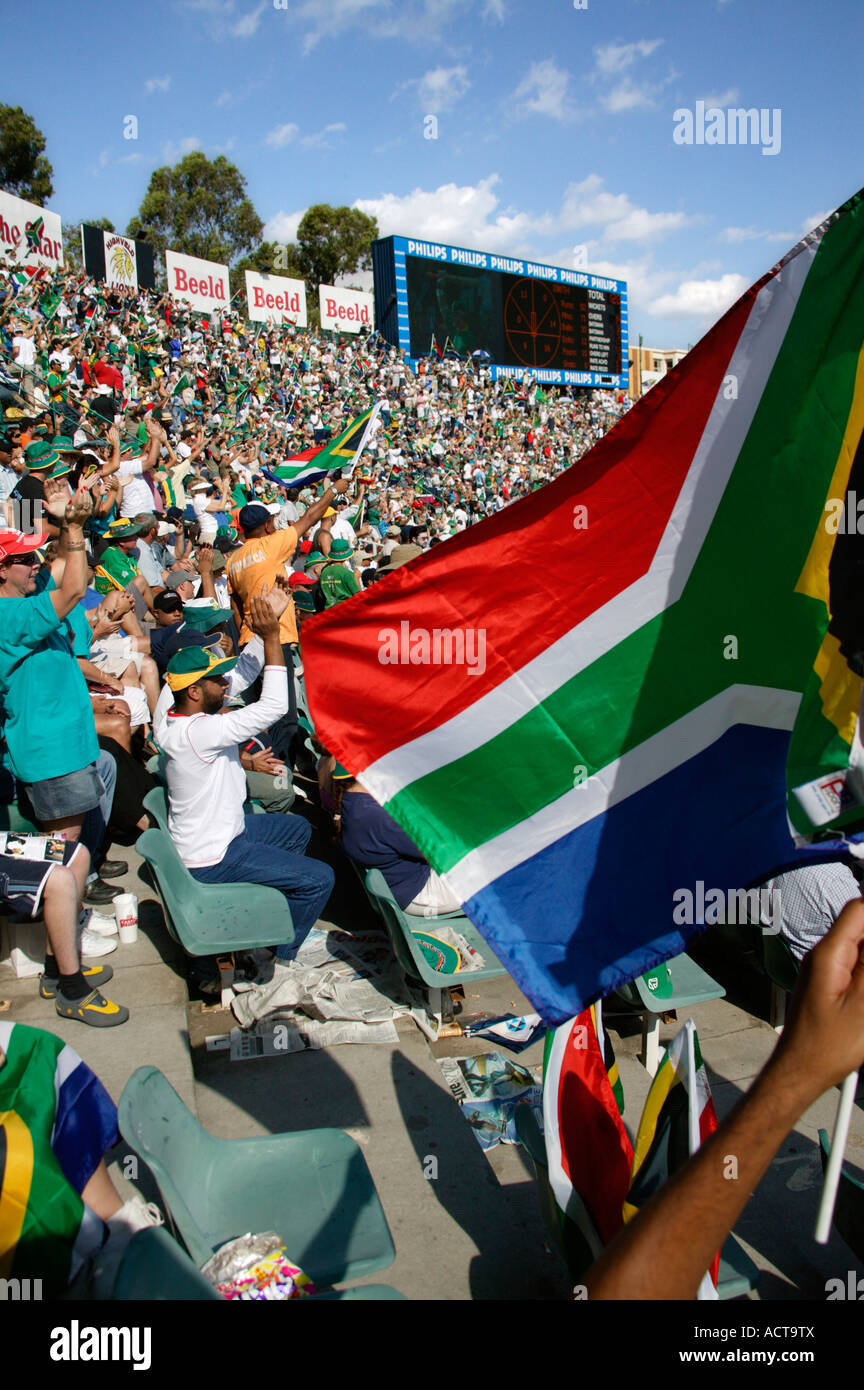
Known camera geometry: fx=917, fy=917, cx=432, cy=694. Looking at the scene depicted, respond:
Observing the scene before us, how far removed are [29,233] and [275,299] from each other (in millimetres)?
8876

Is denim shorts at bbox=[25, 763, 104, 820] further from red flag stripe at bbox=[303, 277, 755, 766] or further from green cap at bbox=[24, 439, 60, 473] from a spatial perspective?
red flag stripe at bbox=[303, 277, 755, 766]

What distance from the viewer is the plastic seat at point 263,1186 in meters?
2.31

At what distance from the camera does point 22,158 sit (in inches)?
1475

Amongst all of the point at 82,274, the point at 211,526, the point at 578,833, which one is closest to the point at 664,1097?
the point at 578,833

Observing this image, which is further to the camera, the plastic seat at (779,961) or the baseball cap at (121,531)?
the baseball cap at (121,531)

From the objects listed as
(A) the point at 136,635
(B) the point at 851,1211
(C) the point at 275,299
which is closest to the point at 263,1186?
(B) the point at 851,1211

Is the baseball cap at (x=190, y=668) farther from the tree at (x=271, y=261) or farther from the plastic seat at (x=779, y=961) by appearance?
the tree at (x=271, y=261)

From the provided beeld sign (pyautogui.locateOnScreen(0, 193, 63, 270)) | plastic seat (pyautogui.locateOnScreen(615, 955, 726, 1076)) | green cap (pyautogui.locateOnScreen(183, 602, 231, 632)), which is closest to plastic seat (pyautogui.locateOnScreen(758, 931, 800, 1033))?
plastic seat (pyautogui.locateOnScreen(615, 955, 726, 1076))

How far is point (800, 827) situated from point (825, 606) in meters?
0.54

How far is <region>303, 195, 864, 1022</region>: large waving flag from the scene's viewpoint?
2219mm

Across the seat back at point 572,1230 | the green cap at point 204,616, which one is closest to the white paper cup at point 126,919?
the green cap at point 204,616

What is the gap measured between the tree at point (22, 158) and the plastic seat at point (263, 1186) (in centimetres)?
4404

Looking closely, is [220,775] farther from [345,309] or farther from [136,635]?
[345,309]

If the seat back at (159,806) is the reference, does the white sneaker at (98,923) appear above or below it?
below
